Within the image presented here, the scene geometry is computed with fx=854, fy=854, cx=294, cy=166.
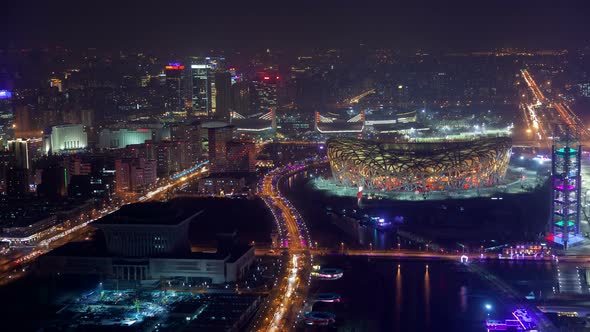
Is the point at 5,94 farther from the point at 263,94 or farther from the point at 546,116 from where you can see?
the point at 546,116

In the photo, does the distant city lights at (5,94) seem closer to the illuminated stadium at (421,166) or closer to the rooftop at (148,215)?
the illuminated stadium at (421,166)

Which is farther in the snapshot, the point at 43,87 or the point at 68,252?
the point at 43,87

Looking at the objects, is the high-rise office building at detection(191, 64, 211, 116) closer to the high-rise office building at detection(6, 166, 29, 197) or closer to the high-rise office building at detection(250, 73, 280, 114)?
the high-rise office building at detection(250, 73, 280, 114)

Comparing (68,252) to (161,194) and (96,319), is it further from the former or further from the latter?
(161,194)

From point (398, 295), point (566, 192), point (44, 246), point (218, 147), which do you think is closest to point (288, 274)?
point (398, 295)

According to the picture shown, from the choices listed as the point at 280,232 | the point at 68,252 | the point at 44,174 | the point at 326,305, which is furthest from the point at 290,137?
the point at 326,305

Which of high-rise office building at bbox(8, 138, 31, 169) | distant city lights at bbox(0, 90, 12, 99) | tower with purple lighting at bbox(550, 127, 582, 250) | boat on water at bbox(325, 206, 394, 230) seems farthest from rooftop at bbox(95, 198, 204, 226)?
distant city lights at bbox(0, 90, 12, 99)
